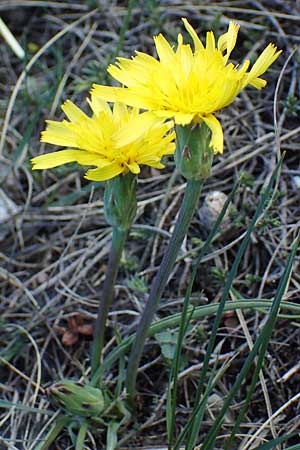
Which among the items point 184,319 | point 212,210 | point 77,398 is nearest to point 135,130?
point 184,319

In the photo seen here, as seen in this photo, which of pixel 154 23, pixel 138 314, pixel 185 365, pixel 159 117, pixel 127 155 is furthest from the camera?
pixel 154 23

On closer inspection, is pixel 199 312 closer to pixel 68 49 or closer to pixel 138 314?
pixel 138 314

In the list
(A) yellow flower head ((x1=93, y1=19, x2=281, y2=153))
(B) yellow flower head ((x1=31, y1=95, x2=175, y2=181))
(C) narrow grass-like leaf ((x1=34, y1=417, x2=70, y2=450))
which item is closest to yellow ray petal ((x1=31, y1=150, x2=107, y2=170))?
(B) yellow flower head ((x1=31, y1=95, x2=175, y2=181))

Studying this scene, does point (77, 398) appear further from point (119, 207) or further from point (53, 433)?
point (119, 207)

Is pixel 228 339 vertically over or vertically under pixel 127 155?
under

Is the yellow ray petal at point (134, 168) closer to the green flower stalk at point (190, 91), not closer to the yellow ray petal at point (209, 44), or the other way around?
the green flower stalk at point (190, 91)

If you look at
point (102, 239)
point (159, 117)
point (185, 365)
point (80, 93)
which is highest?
point (159, 117)

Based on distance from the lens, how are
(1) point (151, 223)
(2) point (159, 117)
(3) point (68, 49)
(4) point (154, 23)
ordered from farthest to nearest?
(3) point (68, 49)
(4) point (154, 23)
(1) point (151, 223)
(2) point (159, 117)

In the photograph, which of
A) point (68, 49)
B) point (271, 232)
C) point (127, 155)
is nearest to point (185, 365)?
point (271, 232)
